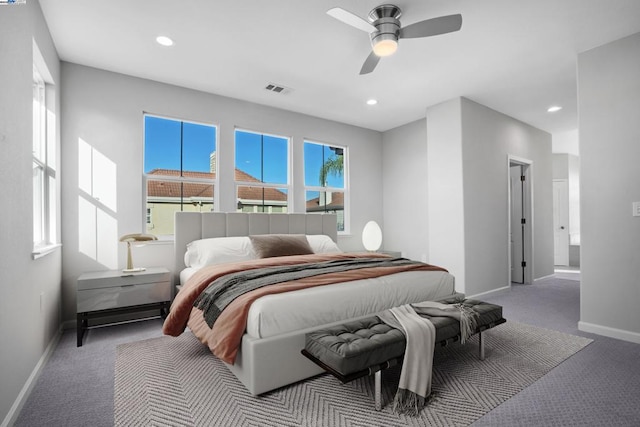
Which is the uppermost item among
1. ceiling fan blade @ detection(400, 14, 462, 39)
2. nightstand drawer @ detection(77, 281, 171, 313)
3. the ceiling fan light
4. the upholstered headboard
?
ceiling fan blade @ detection(400, 14, 462, 39)

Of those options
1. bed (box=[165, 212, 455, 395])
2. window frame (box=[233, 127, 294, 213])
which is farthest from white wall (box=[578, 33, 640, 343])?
window frame (box=[233, 127, 294, 213])

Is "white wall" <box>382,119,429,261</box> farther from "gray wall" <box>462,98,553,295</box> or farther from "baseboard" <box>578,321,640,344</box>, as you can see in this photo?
"baseboard" <box>578,321,640,344</box>

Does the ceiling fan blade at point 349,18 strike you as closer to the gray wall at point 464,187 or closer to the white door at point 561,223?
the gray wall at point 464,187

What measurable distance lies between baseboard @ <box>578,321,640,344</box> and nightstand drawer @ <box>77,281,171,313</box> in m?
4.19

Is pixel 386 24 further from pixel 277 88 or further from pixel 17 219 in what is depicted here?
pixel 17 219

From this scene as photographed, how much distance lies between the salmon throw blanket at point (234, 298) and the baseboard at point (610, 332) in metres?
1.63

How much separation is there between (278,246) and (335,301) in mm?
1621

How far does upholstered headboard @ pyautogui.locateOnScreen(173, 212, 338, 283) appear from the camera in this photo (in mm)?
3775

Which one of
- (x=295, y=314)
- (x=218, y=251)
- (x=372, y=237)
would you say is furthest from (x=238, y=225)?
(x=295, y=314)

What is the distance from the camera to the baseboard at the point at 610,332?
2.85 meters

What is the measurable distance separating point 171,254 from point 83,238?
88 centimetres

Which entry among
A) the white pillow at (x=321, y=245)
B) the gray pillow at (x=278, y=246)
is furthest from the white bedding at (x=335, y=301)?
the white pillow at (x=321, y=245)

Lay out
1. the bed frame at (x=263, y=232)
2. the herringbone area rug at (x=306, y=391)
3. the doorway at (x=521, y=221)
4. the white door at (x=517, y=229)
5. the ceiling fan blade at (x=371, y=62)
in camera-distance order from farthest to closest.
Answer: the white door at (x=517, y=229) < the doorway at (x=521, y=221) < the ceiling fan blade at (x=371, y=62) < the bed frame at (x=263, y=232) < the herringbone area rug at (x=306, y=391)

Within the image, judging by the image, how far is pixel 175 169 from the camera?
406cm
